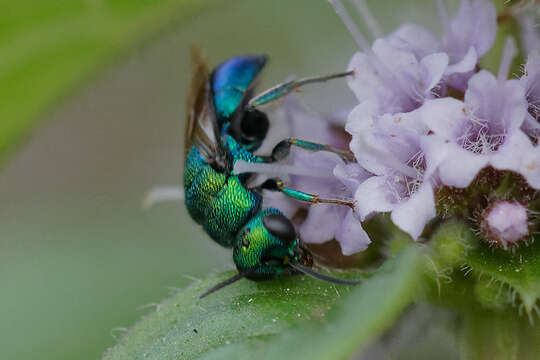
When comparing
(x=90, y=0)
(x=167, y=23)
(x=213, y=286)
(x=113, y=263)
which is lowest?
(x=113, y=263)

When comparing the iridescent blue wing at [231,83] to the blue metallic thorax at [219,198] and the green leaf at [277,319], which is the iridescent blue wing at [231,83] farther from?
the green leaf at [277,319]

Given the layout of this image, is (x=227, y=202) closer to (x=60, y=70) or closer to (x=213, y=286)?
(x=213, y=286)

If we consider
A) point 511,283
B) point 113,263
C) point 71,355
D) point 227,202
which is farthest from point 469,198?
point 113,263

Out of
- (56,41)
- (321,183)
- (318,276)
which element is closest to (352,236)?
(318,276)

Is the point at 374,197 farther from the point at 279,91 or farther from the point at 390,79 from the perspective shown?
the point at 279,91

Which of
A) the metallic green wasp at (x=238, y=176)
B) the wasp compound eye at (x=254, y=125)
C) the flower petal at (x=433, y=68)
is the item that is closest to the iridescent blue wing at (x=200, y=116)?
the metallic green wasp at (x=238, y=176)

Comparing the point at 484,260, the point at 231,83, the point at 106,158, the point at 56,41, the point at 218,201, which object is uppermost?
the point at 56,41

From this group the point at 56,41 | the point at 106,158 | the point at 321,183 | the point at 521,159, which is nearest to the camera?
the point at 521,159
